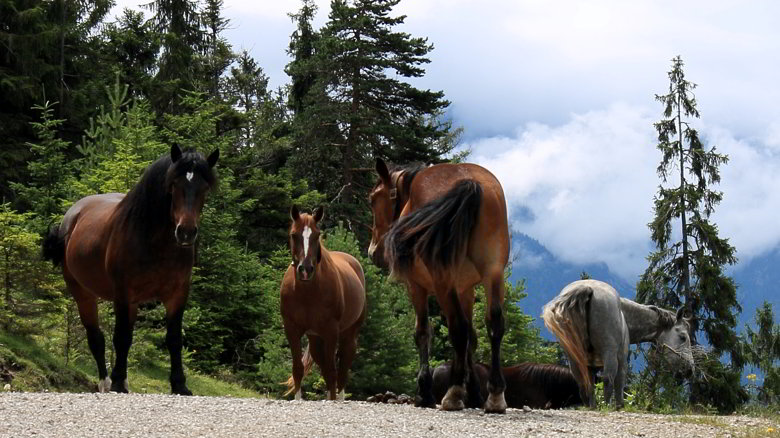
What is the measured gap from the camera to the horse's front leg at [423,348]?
867 centimetres

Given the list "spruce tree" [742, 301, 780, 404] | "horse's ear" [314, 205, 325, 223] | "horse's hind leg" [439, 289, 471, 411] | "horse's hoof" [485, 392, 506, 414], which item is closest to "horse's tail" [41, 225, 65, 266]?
"horse's ear" [314, 205, 325, 223]

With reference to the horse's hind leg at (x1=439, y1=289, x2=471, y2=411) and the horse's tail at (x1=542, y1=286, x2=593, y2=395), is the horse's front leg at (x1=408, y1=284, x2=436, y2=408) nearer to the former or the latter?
the horse's hind leg at (x1=439, y1=289, x2=471, y2=411)

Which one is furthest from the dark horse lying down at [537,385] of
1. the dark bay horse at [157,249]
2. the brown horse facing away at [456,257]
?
the dark bay horse at [157,249]

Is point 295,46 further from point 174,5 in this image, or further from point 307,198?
point 307,198

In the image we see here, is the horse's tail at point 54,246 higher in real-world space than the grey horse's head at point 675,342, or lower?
higher

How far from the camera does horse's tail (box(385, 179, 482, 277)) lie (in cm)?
808

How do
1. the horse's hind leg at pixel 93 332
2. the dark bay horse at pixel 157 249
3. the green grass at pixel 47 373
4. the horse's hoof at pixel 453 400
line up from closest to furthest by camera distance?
1. the horse's hoof at pixel 453 400
2. the dark bay horse at pixel 157 249
3. the horse's hind leg at pixel 93 332
4. the green grass at pixel 47 373

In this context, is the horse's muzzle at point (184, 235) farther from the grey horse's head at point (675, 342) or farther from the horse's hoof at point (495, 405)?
the grey horse's head at point (675, 342)

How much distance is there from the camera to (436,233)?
8.08 meters

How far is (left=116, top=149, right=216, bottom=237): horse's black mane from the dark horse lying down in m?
5.23

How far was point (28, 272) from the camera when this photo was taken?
14242mm

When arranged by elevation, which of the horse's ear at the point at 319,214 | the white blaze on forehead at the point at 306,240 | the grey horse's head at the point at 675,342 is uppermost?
the horse's ear at the point at 319,214

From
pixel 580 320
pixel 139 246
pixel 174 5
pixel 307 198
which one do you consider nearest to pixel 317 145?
pixel 307 198

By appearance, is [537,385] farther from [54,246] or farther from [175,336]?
[54,246]
